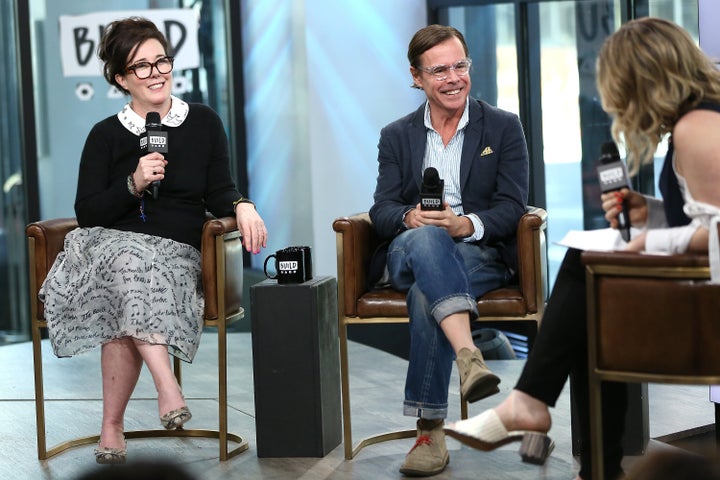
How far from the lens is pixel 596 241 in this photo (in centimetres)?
276

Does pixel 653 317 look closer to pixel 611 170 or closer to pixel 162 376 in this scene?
pixel 611 170

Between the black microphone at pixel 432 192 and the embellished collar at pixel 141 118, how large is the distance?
0.91 m

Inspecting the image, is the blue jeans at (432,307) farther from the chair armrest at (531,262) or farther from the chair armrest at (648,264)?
the chair armrest at (648,264)

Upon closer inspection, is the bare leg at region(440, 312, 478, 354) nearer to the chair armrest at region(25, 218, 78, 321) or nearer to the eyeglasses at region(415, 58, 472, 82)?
the eyeglasses at region(415, 58, 472, 82)

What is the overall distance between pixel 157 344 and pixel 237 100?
12.3 feet

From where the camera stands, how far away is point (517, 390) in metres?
2.70

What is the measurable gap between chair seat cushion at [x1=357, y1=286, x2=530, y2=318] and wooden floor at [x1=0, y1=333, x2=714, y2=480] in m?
0.39

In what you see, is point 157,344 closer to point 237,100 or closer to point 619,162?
point 619,162

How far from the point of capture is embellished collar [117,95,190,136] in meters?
3.67

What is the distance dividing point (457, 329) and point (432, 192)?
45 cm

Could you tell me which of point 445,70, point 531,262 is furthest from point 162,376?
point 445,70

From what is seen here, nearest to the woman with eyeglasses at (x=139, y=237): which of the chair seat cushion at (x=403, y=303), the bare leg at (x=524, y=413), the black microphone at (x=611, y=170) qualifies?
the chair seat cushion at (x=403, y=303)

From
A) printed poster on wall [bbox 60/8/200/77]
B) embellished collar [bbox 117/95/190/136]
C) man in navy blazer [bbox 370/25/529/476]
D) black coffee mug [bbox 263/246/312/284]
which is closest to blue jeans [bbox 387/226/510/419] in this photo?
man in navy blazer [bbox 370/25/529/476]

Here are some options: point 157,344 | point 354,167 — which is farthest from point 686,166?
point 354,167
